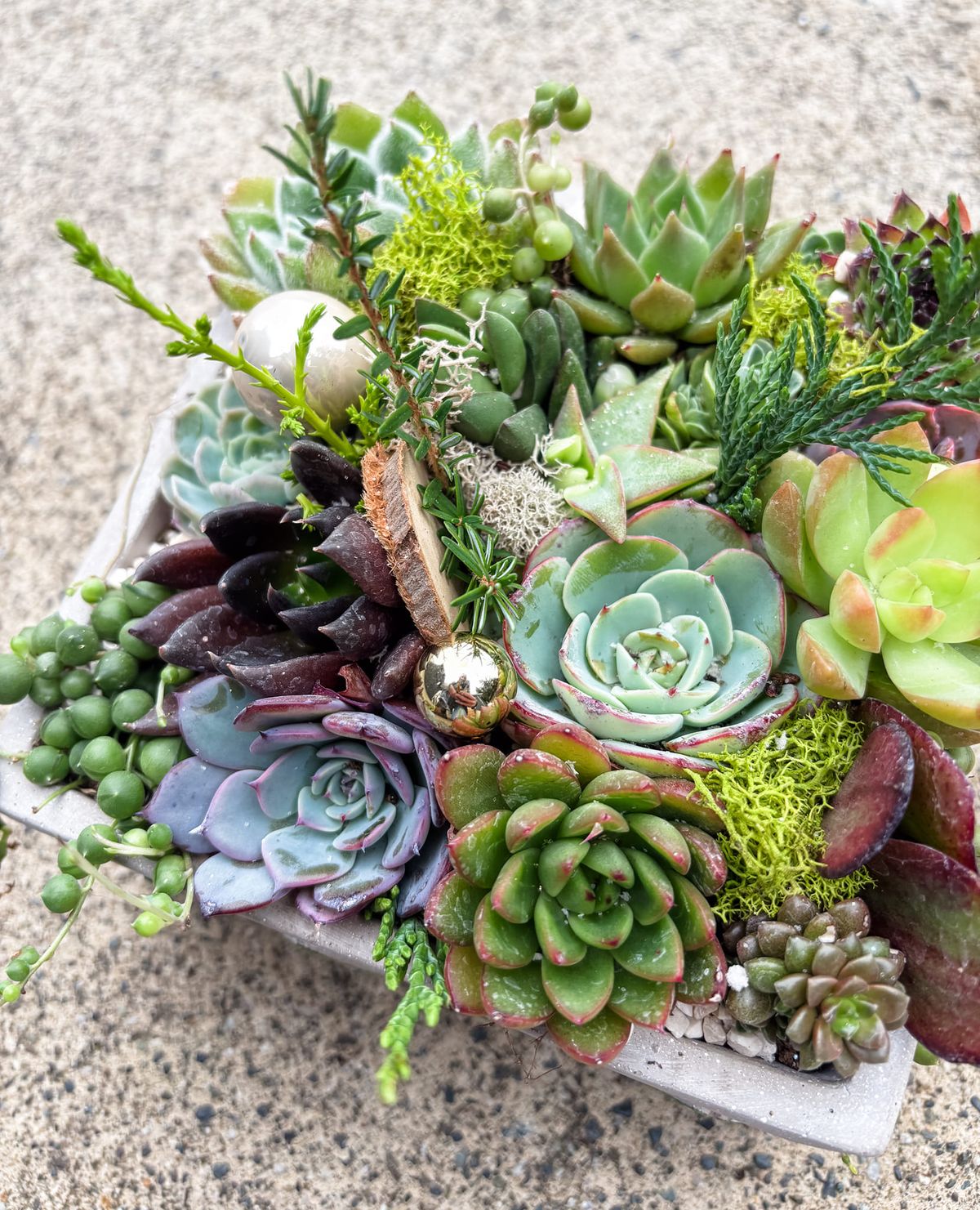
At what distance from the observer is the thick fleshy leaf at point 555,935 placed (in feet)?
2.29

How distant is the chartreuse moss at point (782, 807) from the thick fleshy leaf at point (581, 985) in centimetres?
12

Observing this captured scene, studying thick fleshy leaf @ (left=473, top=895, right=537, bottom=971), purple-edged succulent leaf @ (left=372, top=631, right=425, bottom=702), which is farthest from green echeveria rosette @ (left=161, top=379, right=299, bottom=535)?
thick fleshy leaf @ (left=473, top=895, right=537, bottom=971)

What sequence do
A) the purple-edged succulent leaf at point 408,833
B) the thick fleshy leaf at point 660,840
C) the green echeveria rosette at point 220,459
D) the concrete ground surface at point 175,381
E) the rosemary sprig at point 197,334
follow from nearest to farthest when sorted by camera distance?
the rosemary sprig at point 197,334 < the thick fleshy leaf at point 660,840 < the purple-edged succulent leaf at point 408,833 < the green echeveria rosette at point 220,459 < the concrete ground surface at point 175,381

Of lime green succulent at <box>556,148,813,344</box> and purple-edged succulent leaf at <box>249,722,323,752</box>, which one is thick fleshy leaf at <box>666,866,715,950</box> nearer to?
purple-edged succulent leaf at <box>249,722,323,752</box>

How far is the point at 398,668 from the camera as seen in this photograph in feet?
2.56

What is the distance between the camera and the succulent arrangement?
724 millimetres

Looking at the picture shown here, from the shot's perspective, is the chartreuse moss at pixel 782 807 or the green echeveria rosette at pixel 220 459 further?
the green echeveria rosette at pixel 220 459

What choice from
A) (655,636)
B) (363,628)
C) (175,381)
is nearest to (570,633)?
(655,636)

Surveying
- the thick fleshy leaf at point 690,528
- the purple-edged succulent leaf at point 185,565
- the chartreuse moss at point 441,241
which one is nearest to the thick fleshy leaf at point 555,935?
the thick fleshy leaf at point 690,528

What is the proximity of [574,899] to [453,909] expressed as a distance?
0.10 m

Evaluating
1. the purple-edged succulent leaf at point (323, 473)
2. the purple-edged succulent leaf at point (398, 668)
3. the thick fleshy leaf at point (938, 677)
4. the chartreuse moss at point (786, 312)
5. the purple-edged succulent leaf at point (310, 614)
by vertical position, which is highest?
the chartreuse moss at point (786, 312)

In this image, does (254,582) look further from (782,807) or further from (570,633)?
(782,807)

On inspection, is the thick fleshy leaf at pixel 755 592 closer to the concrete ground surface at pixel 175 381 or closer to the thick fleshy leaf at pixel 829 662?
the thick fleshy leaf at pixel 829 662

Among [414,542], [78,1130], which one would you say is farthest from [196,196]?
[78,1130]
